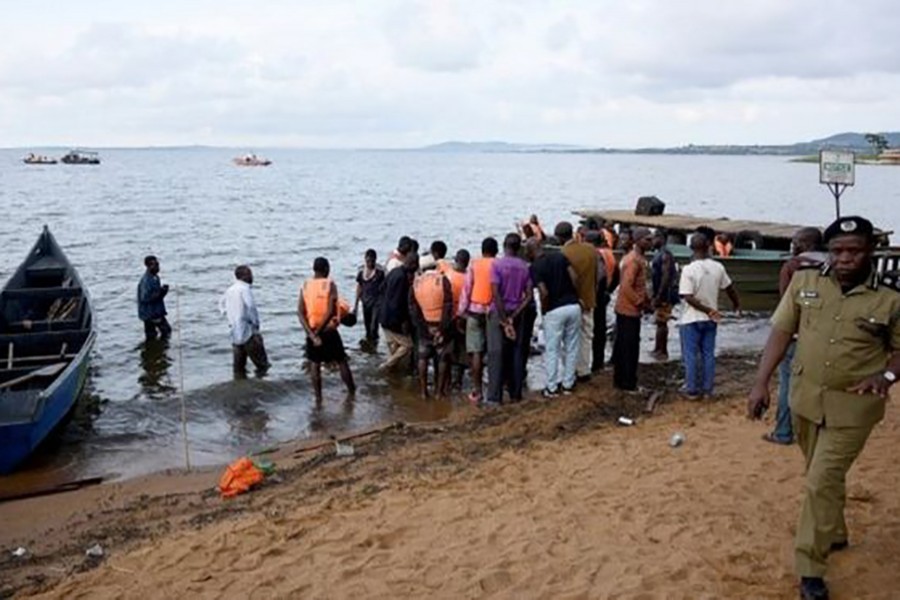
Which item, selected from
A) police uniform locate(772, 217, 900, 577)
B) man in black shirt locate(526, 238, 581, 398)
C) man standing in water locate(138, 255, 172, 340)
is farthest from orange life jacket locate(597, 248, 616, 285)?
police uniform locate(772, 217, 900, 577)

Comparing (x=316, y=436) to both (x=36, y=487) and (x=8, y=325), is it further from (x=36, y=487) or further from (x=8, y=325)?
(x=8, y=325)

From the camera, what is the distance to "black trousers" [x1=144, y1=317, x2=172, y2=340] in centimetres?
1473

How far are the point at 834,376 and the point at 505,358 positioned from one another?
5750mm

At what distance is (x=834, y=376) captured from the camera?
4.16 meters

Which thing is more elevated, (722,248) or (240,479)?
(722,248)

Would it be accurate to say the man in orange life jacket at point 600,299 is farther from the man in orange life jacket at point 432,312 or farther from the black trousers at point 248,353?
the black trousers at point 248,353

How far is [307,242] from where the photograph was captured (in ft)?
114

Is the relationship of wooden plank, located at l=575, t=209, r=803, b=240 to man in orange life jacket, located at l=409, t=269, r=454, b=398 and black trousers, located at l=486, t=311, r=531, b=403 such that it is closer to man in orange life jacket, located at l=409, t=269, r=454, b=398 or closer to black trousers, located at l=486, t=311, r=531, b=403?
black trousers, located at l=486, t=311, r=531, b=403

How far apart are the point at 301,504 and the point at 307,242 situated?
28808mm

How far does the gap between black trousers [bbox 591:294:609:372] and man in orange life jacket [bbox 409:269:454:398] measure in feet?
6.74

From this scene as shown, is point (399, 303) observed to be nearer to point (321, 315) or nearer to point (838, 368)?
point (321, 315)

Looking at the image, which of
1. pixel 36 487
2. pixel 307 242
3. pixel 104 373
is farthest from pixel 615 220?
pixel 36 487

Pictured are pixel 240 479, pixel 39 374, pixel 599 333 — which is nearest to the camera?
pixel 240 479

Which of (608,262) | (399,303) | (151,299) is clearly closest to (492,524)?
(399,303)
